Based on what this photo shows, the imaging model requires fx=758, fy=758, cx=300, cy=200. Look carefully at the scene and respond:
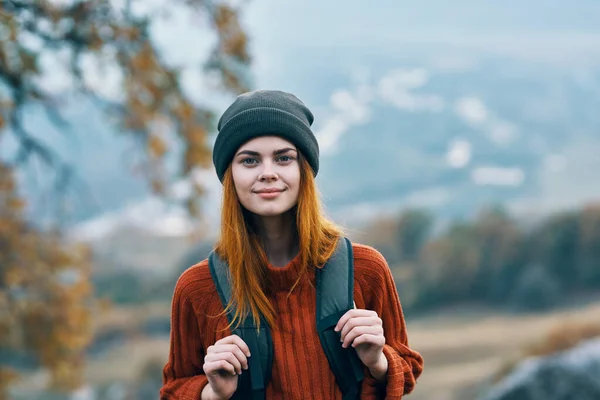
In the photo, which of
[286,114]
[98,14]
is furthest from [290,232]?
[98,14]

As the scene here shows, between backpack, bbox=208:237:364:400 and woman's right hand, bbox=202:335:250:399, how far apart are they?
4cm

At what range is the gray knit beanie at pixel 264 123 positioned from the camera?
6.30 ft

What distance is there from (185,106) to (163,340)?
526cm

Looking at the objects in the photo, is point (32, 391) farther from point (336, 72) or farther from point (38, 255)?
point (336, 72)

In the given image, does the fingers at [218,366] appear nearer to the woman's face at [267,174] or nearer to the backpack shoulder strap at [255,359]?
the backpack shoulder strap at [255,359]

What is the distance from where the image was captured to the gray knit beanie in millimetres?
1919

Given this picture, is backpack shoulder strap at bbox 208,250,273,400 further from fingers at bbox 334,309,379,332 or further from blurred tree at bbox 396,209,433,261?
blurred tree at bbox 396,209,433,261

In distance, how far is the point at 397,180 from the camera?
11461mm

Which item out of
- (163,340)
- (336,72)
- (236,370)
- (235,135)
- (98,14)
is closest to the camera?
(236,370)

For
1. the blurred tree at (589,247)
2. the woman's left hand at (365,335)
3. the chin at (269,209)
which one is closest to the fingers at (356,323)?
the woman's left hand at (365,335)

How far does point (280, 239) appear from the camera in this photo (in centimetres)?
206

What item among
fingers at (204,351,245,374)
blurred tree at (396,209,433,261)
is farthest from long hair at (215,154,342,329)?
blurred tree at (396,209,433,261)

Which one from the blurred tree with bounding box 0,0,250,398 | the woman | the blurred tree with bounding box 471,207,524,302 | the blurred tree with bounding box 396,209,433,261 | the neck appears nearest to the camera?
the woman

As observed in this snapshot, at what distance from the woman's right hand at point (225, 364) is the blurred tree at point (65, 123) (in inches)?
172
